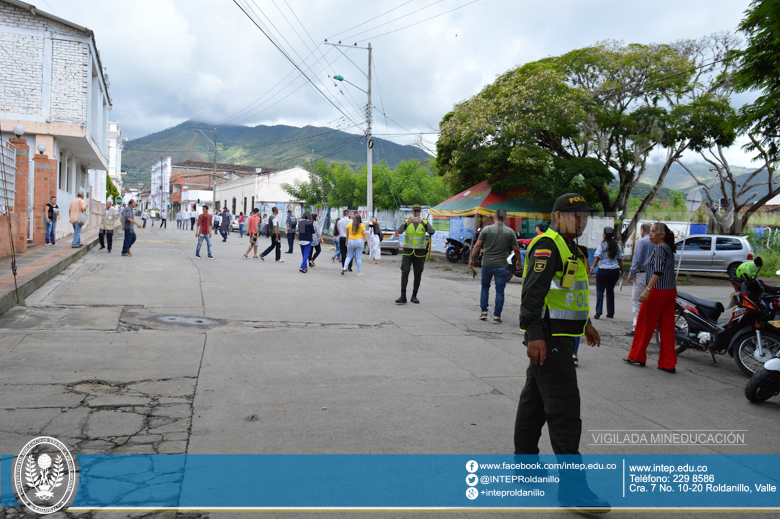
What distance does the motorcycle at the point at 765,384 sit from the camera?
17.9 ft

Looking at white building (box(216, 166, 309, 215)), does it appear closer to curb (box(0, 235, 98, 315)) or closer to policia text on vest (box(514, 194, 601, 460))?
curb (box(0, 235, 98, 315))

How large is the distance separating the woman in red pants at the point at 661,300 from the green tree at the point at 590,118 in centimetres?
1539

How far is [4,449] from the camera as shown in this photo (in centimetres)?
372

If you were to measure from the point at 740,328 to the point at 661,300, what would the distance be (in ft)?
3.34

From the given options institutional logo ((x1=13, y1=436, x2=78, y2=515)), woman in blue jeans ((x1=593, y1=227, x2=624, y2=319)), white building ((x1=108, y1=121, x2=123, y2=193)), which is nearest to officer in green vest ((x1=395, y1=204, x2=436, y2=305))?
woman in blue jeans ((x1=593, y1=227, x2=624, y2=319))

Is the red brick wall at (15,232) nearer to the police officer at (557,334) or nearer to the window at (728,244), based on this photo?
the police officer at (557,334)

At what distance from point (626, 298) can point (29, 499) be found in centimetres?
1391

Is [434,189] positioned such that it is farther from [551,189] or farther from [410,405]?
[410,405]

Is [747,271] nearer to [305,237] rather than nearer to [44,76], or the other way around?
[305,237]

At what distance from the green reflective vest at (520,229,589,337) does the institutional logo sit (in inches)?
117

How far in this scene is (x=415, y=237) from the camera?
1105 cm

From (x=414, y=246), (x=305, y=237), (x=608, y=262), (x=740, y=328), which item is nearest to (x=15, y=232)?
(x=305, y=237)

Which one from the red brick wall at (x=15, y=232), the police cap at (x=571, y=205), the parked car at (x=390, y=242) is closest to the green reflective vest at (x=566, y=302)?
the police cap at (x=571, y=205)

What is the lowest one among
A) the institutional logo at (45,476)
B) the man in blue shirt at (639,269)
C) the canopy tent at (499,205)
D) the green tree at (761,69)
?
the institutional logo at (45,476)
